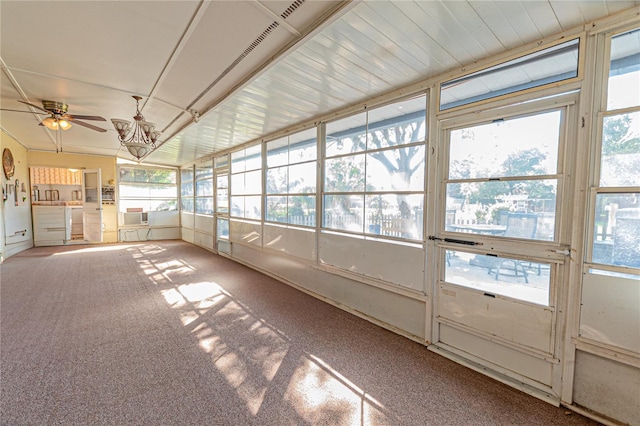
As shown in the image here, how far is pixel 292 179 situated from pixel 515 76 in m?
3.21

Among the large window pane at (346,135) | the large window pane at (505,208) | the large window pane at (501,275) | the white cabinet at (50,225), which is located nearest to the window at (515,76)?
the large window pane at (505,208)

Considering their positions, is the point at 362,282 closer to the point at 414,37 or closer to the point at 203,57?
the point at 414,37

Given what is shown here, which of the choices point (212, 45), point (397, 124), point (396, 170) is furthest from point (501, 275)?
point (212, 45)

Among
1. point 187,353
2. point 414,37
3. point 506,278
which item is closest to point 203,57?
point 414,37

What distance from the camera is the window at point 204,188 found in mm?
7641

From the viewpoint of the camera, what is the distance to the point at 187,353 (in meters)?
2.50

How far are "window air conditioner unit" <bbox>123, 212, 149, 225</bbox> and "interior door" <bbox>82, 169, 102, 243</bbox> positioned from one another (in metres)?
0.69

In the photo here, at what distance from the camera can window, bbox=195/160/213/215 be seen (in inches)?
301

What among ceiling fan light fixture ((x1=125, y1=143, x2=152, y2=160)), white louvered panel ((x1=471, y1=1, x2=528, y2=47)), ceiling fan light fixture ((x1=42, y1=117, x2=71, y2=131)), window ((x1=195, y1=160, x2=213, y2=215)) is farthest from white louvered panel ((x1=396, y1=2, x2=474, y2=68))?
window ((x1=195, y1=160, x2=213, y2=215))

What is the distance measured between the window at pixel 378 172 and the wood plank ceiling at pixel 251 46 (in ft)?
1.09

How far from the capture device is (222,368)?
7.47 feet

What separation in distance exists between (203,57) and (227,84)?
51 cm

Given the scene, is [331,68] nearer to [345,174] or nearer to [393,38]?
[393,38]

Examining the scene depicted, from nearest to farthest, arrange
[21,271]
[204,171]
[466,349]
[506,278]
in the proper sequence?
[506,278] → [466,349] → [21,271] → [204,171]
